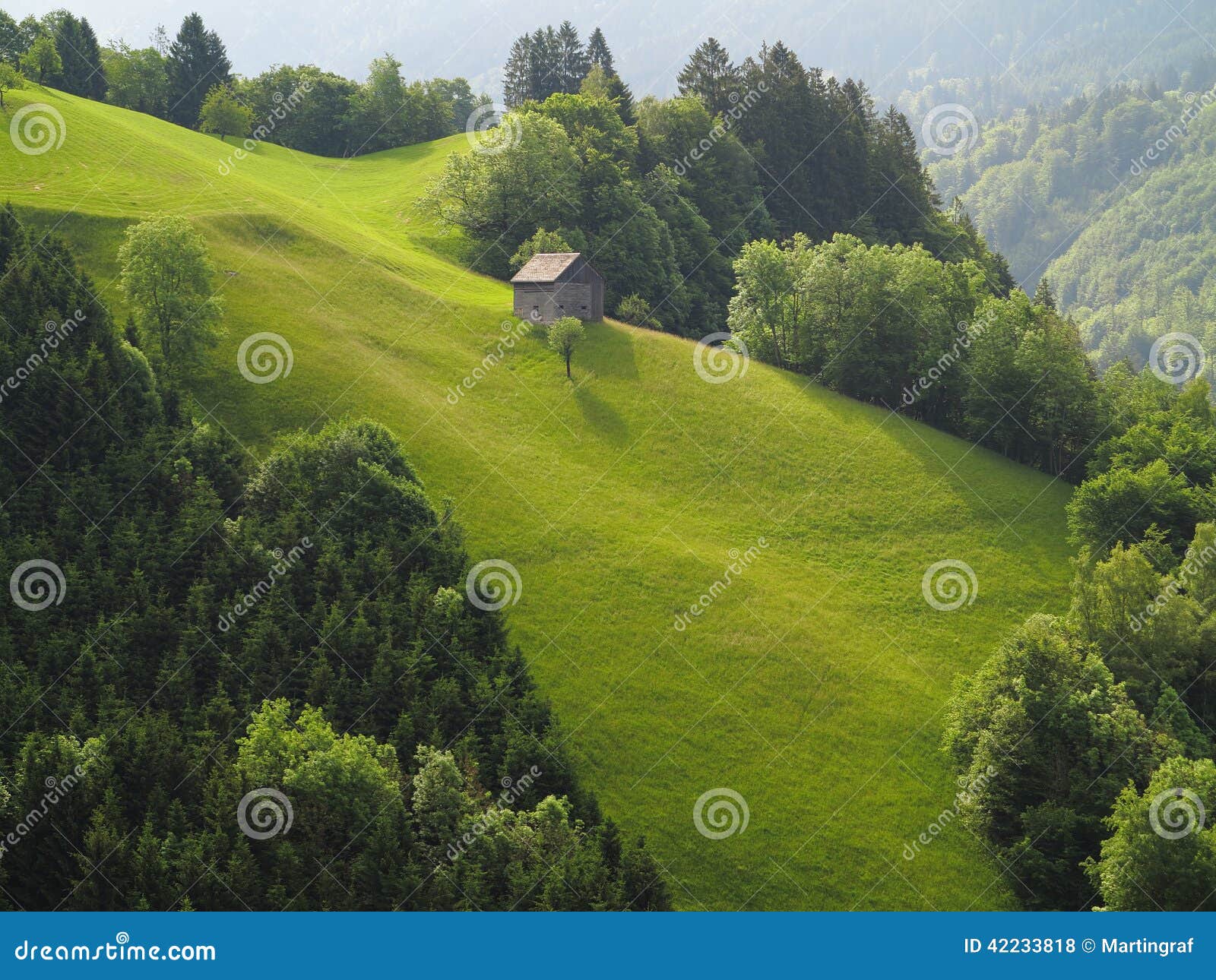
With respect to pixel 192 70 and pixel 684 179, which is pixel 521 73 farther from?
pixel 684 179

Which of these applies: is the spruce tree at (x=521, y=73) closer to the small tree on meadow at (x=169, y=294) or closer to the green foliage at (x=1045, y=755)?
the small tree on meadow at (x=169, y=294)

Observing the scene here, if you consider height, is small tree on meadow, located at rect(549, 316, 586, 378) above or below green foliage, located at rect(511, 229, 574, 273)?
below

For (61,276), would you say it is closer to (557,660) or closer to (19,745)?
(19,745)

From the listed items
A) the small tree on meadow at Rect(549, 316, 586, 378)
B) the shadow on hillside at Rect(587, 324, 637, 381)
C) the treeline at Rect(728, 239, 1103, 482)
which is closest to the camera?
the small tree on meadow at Rect(549, 316, 586, 378)

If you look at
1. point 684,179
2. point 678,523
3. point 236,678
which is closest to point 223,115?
point 684,179

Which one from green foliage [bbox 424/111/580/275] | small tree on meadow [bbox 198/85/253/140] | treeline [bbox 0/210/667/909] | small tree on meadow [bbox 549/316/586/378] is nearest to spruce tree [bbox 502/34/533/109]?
small tree on meadow [bbox 198/85/253/140]

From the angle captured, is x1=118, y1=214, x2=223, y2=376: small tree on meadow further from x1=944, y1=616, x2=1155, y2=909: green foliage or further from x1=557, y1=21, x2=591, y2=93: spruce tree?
x1=557, y1=21, x2=591, y2=93: spruce tree

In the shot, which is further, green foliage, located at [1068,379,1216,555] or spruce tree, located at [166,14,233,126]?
spruce tree, located at [166,14,233,126]
